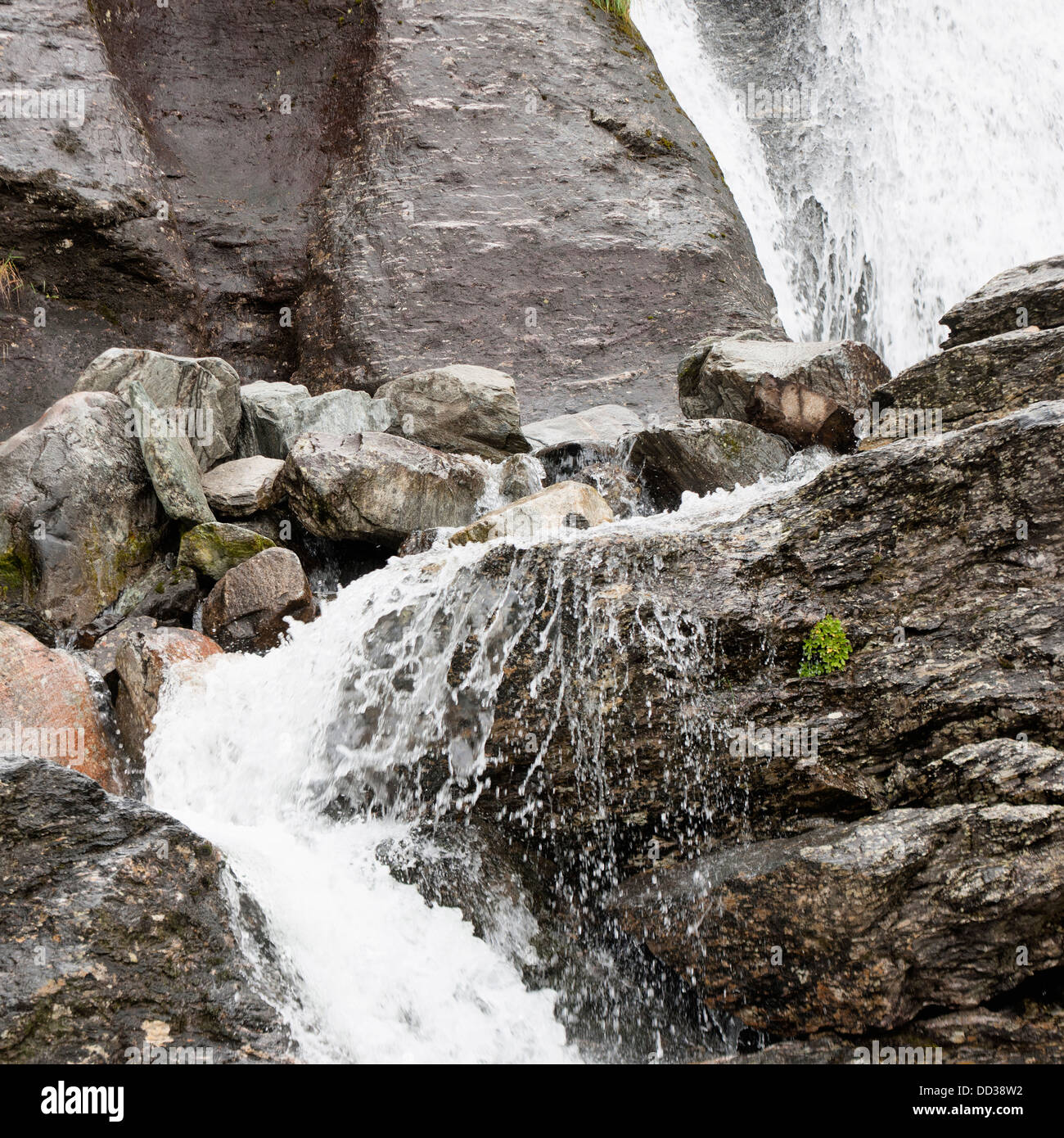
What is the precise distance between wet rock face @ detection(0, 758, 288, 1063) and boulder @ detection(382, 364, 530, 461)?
22.2 ft

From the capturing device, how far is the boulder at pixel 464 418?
10633 millimetres

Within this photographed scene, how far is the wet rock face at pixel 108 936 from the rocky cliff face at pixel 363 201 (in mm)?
8824

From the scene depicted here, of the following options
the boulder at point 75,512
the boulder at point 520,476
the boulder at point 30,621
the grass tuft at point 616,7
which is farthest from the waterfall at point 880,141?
Result: the boulder at point 30,621

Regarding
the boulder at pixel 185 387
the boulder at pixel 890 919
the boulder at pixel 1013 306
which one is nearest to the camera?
the boulder at pixel 890 919

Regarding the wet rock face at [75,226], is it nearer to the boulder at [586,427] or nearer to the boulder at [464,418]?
the boulder at [464,418]

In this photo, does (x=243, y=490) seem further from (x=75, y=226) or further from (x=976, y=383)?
(x=976, y=383)

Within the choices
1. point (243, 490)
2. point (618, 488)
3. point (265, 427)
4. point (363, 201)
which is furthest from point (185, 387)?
point (363, 201)

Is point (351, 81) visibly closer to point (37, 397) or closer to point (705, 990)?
point (37, 397)

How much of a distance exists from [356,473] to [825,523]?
15.4ft

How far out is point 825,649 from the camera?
5.14 m

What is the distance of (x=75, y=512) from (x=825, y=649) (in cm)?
623

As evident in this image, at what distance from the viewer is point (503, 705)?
5527 mm

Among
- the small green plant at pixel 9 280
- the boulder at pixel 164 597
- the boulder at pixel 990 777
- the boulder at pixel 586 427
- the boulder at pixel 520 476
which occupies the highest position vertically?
the small green plant at pixel 9 280

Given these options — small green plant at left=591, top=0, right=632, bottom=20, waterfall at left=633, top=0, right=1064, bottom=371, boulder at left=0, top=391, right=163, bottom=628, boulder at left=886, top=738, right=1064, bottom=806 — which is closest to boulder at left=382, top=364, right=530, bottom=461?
boulder at left=0, top=391, right=163, bottom=628
